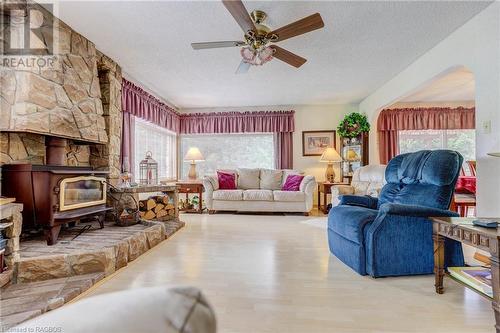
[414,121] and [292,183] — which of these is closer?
[292,183]

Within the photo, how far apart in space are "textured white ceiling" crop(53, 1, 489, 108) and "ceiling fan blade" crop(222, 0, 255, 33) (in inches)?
9.3

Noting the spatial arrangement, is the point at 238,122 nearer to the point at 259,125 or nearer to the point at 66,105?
the point at 259,125

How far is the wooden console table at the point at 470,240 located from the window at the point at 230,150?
14.3 feet

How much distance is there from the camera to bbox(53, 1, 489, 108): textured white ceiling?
7.70ft

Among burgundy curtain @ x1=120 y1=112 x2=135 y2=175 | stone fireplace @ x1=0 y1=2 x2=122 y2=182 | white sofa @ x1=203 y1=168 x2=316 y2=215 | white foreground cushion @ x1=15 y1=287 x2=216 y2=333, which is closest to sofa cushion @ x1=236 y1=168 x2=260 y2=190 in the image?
white sofa @ x1=203 y1=168 x2=316 y2=215

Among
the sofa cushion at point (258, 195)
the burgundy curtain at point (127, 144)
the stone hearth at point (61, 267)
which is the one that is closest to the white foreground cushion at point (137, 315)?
the stone hearth at point (61, 267)

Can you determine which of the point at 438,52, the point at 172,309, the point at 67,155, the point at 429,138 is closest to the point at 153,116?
the point at 67,155

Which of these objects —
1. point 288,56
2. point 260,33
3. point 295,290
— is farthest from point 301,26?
point 295,290

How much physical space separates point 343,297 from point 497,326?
0.78m

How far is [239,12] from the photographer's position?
6.65 ft

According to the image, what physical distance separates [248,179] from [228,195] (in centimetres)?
68

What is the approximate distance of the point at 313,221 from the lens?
431 cm

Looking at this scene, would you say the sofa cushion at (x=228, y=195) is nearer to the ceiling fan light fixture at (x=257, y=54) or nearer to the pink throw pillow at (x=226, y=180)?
the pink throw pillow at (x=226, y=180)

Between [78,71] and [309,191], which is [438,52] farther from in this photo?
[78,71]
